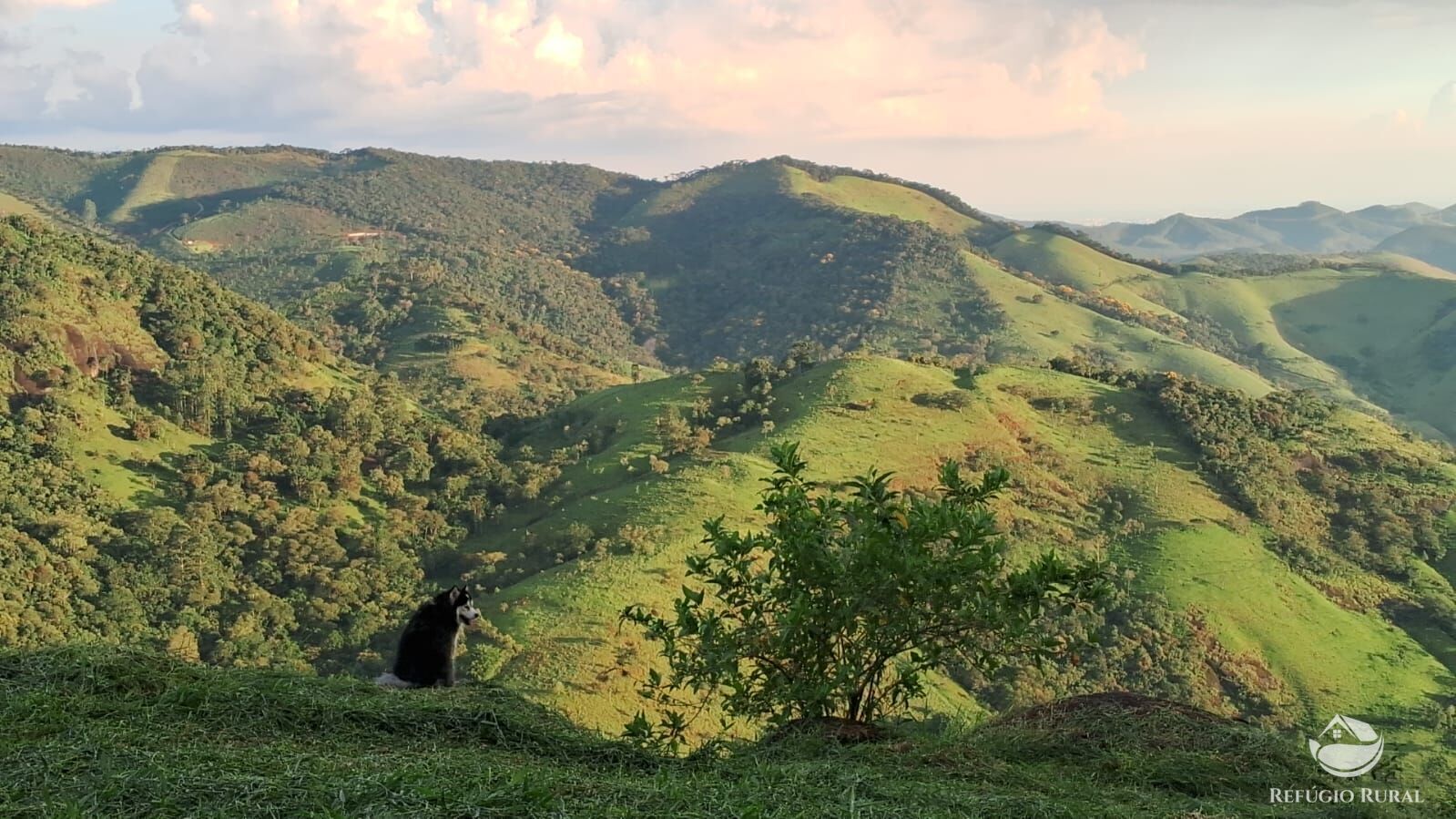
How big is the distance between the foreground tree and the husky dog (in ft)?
10.3

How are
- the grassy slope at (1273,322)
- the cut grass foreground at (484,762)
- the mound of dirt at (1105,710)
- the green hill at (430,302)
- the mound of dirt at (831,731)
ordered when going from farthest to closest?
1. the grassy slope at (1273,322)
2. the green hill at (430,302)
3. the mound of dirt at (1105,710)
4. the mound of dirt at (831,731)
5. the cut grass foreground at (484,762)

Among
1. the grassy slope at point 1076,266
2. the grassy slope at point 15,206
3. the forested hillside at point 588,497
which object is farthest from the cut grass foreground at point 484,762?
the grassy slope at point 15,206

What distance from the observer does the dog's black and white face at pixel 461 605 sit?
10.7 m

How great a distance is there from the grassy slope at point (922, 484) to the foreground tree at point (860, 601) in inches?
926

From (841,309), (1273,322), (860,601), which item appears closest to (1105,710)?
(860,601)

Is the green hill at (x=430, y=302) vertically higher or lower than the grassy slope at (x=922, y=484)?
higher

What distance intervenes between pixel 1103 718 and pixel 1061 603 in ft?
6.19

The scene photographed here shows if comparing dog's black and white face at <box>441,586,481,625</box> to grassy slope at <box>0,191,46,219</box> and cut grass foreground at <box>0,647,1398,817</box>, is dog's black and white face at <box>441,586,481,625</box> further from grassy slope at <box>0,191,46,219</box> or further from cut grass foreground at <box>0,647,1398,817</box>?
grassy slope at <box>0,191,46,219</box>

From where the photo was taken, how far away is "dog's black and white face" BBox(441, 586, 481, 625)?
35.1 feet

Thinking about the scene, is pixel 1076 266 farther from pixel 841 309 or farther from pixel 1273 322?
pixel 841 309

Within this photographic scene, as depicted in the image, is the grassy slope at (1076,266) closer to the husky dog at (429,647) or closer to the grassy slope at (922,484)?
the grassy slope at (922,484)

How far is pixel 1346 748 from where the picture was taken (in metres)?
8.19

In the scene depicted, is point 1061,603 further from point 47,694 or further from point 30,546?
point 30,546

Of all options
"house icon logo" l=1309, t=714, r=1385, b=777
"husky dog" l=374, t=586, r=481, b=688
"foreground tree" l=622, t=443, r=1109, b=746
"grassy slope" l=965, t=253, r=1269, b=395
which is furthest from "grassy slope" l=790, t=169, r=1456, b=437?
"husky dog" l=374, t=586, r=481, b=688
